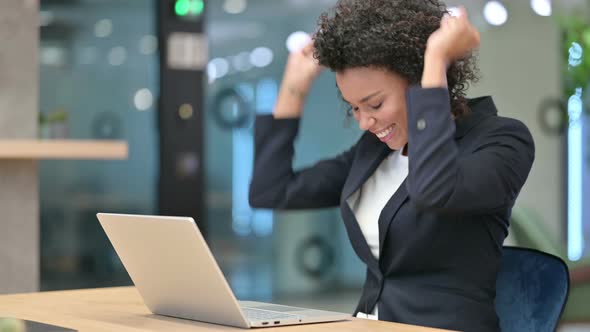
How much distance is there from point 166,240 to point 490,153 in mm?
625

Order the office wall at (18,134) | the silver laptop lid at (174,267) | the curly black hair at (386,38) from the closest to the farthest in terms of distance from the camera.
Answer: the silver laptop lid at (174,267) → the curly black hair at (386,38) → the office wall at (18,134)

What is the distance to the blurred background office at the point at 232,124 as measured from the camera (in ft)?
14.0

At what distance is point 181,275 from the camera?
1668 millimetres

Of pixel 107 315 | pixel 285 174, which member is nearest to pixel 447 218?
pixel 285 174

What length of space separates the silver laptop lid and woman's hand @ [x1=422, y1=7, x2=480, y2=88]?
539mm

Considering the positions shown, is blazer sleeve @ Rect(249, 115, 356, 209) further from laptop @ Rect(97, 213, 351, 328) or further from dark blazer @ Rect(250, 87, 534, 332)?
laptop @ Rect(97, 213, 351, 328)

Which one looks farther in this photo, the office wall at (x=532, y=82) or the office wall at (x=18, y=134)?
the office wall at (x=532, y=82)

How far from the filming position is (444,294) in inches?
75.5

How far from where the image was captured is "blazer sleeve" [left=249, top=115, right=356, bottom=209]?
7.59ft

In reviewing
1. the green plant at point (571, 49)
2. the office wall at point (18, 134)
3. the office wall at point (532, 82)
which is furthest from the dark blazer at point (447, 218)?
the green plant at point (571, 49)

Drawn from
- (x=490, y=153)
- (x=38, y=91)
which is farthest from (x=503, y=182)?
(x=38, y=91)

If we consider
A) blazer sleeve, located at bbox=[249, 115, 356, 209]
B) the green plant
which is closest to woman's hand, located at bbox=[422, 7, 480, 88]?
blazer sleeve, located at bbox=[249, 115, 356, 209]

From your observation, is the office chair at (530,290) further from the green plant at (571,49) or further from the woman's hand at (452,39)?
the green plant at (571,49)

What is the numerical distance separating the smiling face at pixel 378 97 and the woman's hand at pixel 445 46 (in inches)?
4.2
